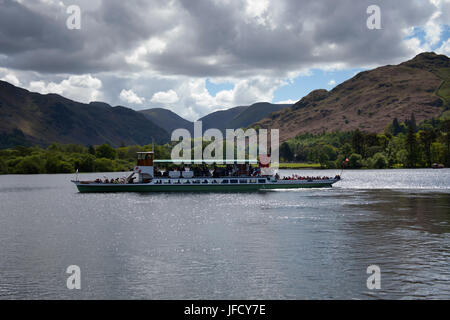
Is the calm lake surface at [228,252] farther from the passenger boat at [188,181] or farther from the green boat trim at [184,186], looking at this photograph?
the passenger boat at [188,181]

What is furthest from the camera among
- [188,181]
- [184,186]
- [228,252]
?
[188,181]

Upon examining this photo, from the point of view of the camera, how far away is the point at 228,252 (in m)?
46.1

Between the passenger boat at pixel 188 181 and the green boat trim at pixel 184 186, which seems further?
the passenger boat at pixel 188 181

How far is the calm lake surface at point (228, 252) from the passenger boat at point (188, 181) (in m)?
43.2

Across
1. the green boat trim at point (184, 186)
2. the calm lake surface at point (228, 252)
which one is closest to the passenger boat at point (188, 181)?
the green boat trim at point (184, 186)

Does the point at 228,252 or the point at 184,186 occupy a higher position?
the point at 184,186

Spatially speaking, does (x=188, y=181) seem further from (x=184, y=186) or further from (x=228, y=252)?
(x=228, y=252)

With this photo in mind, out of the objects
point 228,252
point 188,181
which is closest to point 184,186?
point 188,181

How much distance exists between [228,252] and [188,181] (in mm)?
85644

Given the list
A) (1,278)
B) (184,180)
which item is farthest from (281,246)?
(184,180)

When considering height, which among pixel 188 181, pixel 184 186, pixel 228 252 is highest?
pixel 188 181

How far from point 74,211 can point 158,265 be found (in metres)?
50.8

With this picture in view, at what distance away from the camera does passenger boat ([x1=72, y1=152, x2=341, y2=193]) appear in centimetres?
12838

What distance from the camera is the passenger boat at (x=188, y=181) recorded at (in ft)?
421
